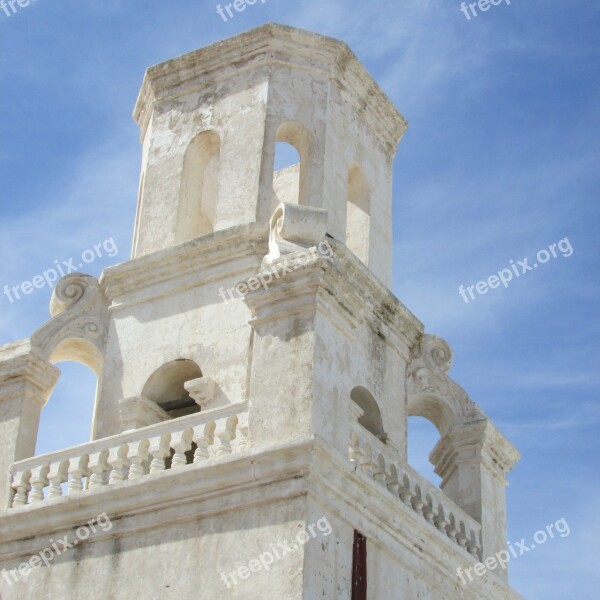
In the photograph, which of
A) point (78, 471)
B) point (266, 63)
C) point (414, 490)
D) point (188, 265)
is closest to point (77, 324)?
point (188, 265)

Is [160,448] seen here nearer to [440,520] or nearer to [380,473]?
[380,473]

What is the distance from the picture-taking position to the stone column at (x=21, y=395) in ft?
55.2

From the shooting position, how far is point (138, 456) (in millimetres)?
15516

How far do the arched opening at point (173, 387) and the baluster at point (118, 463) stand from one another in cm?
171

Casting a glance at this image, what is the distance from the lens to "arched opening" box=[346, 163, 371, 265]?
19641 mm

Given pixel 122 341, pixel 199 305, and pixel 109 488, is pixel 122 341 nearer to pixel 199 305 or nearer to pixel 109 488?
pixel 199 305

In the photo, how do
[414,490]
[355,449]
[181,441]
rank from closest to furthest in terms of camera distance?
[181,441] < [355,449] < [414,490]

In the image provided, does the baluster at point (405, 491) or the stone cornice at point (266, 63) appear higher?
the stone cornice at point (266, 63)

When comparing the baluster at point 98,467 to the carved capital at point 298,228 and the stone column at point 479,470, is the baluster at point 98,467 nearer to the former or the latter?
the carved capital at point 298,228

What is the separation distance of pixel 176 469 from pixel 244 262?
350cm

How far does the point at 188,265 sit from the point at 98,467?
3132mm

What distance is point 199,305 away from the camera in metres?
17.6

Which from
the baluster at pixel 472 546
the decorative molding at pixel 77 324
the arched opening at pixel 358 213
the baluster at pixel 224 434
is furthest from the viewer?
the arched opening at pixel 358 213

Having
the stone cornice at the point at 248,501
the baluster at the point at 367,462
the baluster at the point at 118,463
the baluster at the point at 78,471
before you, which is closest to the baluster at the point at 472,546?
the stone cornice at the point at 248,501
